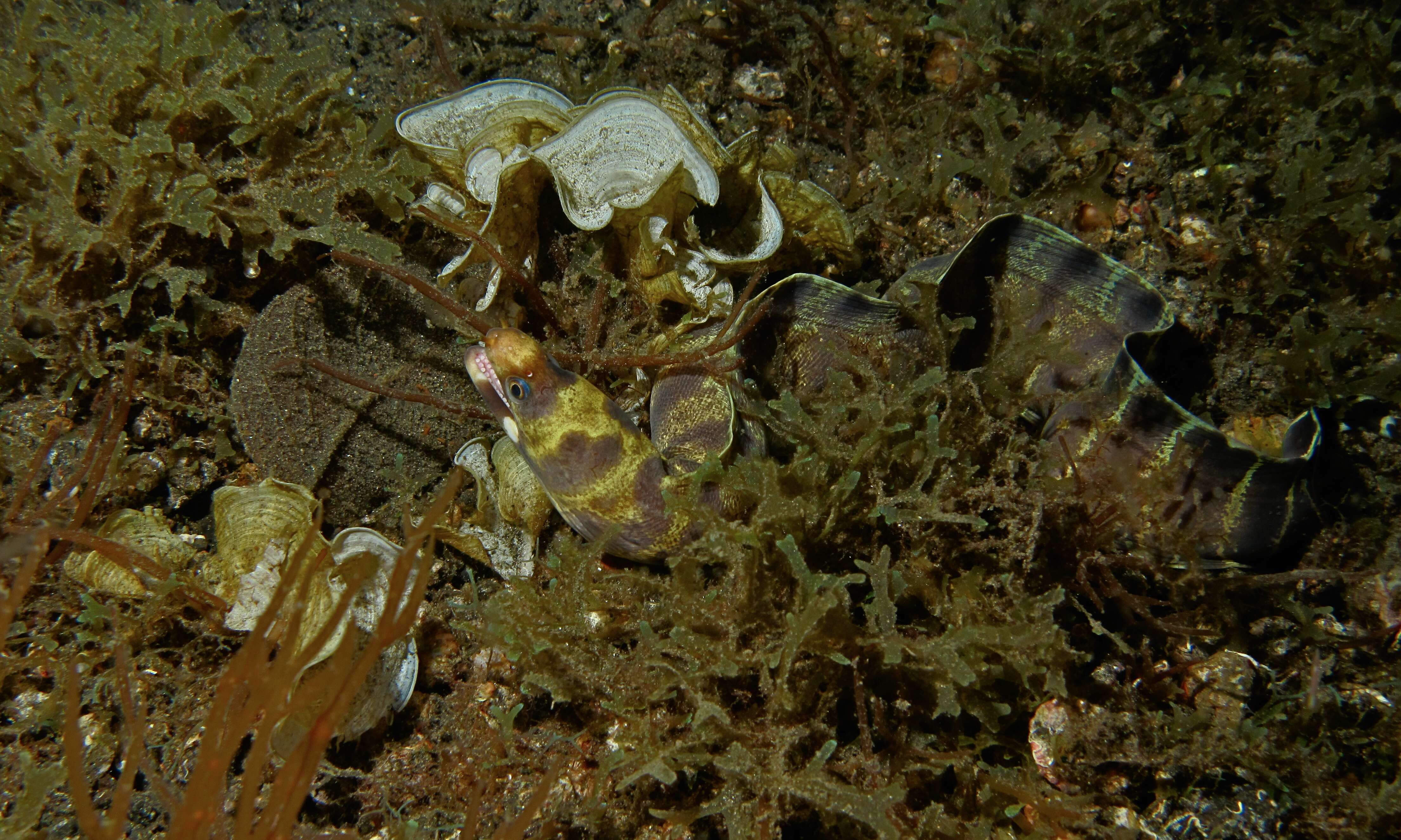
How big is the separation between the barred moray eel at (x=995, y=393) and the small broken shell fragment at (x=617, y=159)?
520 millimetres

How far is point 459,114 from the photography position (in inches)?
107

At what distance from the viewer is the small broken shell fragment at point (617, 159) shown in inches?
98.7

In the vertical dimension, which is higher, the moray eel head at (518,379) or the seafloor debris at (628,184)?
the seafloor debris at (628,184)

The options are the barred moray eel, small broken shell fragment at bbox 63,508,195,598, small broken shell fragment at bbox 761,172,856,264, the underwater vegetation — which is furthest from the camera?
small broken shell fragment at bbox 761,172,856,264

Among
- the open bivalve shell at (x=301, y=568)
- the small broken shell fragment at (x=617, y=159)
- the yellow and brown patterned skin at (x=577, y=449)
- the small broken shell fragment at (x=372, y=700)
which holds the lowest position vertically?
the small broken shell fragment at (x=372, y=700)

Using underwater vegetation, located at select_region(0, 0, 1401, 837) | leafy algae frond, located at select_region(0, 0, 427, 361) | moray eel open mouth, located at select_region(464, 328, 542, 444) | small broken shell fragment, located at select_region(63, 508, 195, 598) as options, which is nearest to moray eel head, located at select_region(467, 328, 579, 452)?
moray eel open mouth, located at select_region(464, 328, 542, 444)

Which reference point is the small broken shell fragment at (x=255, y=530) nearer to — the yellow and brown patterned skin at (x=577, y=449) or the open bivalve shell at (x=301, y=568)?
the open bivalve shell at (x=301, y=568)

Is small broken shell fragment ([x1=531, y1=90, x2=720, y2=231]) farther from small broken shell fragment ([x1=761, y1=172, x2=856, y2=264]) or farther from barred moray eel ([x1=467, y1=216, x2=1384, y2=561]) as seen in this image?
barred moray eel ([x1=467, y1=216, x2=1384, y2=561])

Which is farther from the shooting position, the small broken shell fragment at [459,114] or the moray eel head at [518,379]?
the small broken shell fragment at [459,114]

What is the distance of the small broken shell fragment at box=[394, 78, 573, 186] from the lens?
2.70m

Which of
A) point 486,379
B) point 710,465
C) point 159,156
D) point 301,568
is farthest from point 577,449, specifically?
point 159,156

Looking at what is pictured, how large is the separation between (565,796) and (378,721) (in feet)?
2.67

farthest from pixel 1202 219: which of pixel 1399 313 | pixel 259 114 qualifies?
pixel 259 114

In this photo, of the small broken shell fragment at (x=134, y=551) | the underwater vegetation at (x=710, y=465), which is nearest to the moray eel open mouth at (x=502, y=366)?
the underwater vegetation at (x=710, y=465)
